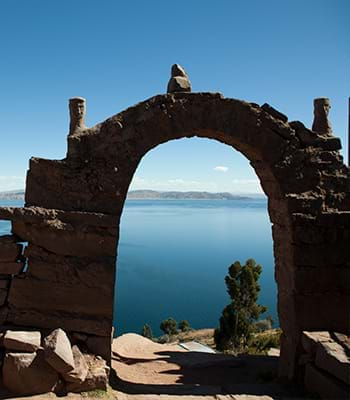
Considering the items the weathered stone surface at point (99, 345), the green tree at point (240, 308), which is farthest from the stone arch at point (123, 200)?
the green tree at point (240, 308)

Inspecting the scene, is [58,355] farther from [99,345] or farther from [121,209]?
[121,209]

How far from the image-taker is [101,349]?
585cm

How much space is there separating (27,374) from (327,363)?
3995 mm

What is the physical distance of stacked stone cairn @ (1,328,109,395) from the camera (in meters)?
4.95

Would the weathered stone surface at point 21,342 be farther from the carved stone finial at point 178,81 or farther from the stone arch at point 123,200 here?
the carved stone finial at point 178,81

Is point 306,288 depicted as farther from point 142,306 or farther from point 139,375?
point 142,306

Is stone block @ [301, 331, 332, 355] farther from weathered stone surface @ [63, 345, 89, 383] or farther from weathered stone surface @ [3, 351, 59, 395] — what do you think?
weathered stone surface @ [3, 351, 59, 395]

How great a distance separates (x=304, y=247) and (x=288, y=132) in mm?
1955

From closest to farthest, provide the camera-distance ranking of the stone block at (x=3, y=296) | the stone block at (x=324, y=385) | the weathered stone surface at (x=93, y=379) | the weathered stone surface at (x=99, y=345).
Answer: the stone block at (x=324, y=385)
the weathered stone surface at (x=93, y=379)
the weathered stone surface at (x=99, y=345)
the stone block at (x=3, y=296)

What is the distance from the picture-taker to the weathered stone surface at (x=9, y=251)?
5957 millimetres

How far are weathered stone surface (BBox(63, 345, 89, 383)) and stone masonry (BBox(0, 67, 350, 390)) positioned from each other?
36 centimetres

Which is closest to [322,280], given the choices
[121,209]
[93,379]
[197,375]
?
[197,375]

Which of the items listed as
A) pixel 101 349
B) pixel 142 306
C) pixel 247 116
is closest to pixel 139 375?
pixel 101 349

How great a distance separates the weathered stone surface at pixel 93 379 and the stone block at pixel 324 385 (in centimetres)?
300
